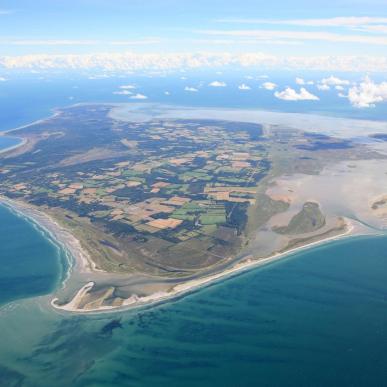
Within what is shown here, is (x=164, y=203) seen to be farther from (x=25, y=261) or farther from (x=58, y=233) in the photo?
(x=25, y=261)

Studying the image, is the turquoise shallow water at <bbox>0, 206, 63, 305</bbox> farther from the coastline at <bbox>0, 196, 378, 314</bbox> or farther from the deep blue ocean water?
the deep blue ocean water

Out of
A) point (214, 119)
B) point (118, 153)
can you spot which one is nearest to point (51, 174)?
point (118, 153)

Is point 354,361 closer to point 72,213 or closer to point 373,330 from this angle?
point 373,330

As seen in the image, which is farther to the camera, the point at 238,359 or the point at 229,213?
the point at 229,213

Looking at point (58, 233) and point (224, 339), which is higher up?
point (58, 233)

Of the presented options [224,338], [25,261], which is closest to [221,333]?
[224,338]

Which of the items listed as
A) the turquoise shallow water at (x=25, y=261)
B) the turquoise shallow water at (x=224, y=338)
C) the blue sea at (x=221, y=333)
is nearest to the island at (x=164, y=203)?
the turquoise shallow water at (x=25, y=261)
